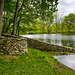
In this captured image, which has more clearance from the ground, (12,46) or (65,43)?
(12,46)

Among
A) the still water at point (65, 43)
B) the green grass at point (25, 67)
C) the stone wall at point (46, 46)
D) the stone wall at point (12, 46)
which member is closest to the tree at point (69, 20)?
the still water at point (65, 43)

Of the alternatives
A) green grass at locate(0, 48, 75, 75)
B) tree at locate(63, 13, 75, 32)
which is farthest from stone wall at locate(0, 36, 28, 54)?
tree at locate(63, 13, 75, 32)

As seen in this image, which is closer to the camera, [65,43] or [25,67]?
[25,67]

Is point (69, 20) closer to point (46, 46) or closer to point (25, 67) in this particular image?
point (46, 46)

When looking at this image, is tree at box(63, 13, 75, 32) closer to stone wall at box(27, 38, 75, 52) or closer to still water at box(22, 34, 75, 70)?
still water at box(22, 34, 75, 70)

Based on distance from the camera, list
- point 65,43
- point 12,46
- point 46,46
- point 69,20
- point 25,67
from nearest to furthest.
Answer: point 25,67
point 12,46
point 46,46
point 65,43
point 69,20

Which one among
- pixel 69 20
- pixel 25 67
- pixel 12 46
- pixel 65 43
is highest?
pixel 69 20

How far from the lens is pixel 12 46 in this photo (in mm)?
6738

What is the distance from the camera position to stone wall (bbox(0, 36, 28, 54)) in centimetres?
655

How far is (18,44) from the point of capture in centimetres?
708

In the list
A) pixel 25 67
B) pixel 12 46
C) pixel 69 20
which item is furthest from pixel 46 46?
pixel 69 20

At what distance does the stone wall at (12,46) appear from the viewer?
6.55 metres

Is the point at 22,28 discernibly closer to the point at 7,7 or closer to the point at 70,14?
the point at 7,7

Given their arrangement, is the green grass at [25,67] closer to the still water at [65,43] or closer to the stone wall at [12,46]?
the stone wall at [12,46]
